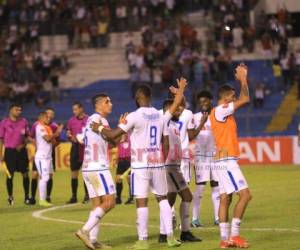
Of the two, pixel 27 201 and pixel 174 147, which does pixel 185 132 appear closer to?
pixel 174 147

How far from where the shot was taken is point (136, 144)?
1382 centimetres

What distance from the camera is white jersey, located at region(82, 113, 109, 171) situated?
1423cm

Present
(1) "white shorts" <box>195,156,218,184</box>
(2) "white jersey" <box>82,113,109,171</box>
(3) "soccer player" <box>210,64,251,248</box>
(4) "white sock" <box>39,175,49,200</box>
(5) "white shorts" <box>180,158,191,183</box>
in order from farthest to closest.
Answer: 1. (4) "white sock" <box>39,175,49,200</box>
2. (1) "white shorts" <box>195,156,218,184</box>
3. (5) "white shorts" <box>180,158,191,183</box>
4. (2) "white jersey" <box>82,113,109,171</box>
5. (3) "soccer player" <box>210,64,251,248</box>

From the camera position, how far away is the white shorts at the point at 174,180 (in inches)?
589

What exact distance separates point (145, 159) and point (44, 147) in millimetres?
8808

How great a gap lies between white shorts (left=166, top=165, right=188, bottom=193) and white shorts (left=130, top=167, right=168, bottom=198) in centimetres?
94

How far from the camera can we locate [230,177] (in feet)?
45.2

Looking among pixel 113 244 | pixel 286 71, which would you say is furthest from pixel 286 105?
pixel 113 244

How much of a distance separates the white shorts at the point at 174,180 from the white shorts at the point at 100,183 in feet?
3.72

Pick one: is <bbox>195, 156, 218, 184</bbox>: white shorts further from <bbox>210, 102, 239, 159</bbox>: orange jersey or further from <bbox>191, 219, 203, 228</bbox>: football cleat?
<bbox>210, 102, 239, 159</bbox>: orange jersey

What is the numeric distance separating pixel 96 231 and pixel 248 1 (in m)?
28.9

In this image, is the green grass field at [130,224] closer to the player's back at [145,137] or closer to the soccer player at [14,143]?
the soccer player at [14,143]

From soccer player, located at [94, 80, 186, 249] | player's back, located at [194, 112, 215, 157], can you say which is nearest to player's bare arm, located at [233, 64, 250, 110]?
soccer player, located at [94, 80, 186, 249]

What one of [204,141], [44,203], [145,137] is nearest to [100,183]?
[145,137]
